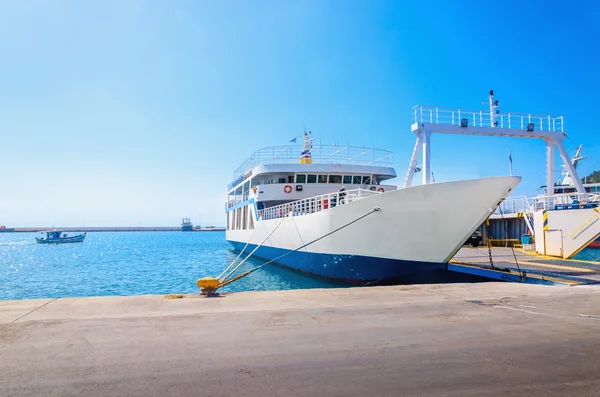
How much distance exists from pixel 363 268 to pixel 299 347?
10.2 meters

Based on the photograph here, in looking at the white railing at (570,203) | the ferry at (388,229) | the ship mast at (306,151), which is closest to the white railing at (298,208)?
the ferry at (388,229)

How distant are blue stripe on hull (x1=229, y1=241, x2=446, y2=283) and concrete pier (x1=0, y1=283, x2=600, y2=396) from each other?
199 inches

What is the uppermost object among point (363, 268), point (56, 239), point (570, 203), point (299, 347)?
point (570, 203)

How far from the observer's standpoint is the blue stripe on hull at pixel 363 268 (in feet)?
46.2

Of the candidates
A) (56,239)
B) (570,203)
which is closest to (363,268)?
(570,203)

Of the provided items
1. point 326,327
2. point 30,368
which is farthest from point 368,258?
point 30,368

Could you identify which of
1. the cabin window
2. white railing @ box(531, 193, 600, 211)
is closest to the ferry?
the cabin window

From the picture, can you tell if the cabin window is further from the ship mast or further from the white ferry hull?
the white ferry hull

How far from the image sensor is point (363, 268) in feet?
50.5

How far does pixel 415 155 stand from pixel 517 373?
1887 cm

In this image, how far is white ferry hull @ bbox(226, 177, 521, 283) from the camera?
12.5 meters

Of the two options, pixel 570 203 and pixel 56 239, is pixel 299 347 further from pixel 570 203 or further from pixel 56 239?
pixel 56 239

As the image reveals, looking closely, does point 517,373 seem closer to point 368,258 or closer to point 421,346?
point 421,346

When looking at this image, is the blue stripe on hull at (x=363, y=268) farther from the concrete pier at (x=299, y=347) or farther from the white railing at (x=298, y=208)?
the concrete pier at (x=299, y=347)
